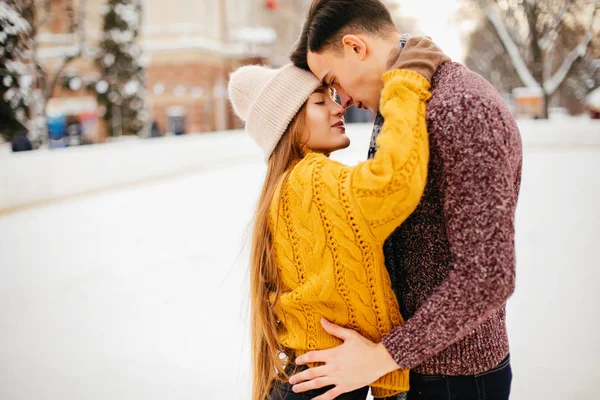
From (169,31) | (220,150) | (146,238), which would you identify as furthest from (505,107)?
(169,31)

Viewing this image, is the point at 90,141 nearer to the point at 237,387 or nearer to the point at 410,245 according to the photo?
the point at 237,387

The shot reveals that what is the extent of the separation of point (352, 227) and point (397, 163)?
166 mm

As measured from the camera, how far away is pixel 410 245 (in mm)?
1108

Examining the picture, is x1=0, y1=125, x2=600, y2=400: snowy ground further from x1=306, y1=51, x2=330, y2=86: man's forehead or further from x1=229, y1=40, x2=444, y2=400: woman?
x1=306, y1=51, x2=330, y2=86: man's forehead

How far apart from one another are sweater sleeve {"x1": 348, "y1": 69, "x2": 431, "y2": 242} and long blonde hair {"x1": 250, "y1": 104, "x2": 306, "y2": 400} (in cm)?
32

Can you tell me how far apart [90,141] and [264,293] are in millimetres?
24127

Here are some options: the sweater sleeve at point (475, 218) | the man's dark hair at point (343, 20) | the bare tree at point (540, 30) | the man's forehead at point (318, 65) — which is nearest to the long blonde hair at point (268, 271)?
the man's forehead at point (318, 65)

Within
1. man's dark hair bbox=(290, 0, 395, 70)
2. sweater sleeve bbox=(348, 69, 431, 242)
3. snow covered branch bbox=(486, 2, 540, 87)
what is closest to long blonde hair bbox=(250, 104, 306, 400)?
man's dark hair bbox=(290, 0, 395, 70)

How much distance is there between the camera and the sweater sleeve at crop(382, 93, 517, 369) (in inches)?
35.1

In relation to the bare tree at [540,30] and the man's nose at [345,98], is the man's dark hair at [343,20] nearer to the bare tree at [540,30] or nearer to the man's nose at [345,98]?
the man's nose at [345,98]

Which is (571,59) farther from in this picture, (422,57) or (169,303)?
(422,57)

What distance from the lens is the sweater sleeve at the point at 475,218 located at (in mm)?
891

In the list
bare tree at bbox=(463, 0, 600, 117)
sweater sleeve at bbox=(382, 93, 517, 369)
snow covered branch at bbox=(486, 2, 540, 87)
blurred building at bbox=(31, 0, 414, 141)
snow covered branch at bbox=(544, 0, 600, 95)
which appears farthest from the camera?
blurred building at bbox=(31, 0, 414, 141)

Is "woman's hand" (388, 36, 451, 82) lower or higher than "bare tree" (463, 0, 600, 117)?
lower
